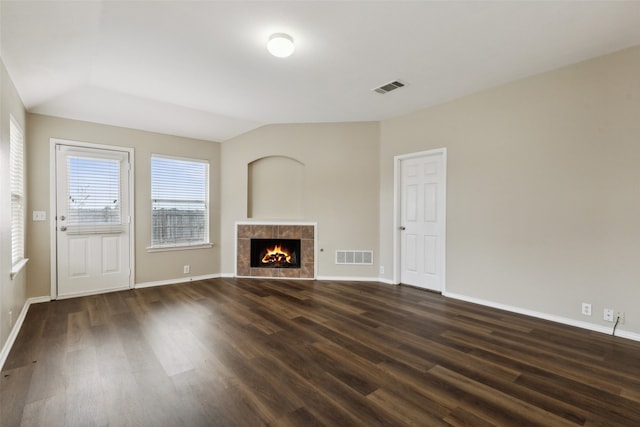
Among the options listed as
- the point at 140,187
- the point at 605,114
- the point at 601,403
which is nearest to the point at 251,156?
the point at 140,187

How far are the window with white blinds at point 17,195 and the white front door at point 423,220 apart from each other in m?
4.99

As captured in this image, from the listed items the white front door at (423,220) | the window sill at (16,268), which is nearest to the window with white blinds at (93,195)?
the window sill at (16,268)

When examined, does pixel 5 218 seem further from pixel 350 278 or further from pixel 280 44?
pixel 350 278

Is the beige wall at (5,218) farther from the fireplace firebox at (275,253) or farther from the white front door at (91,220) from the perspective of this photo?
the fireplace firebox at (275,253)

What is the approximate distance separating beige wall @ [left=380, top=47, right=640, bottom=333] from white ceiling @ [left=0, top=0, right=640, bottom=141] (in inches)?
12.1

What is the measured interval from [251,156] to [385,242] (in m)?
2.91

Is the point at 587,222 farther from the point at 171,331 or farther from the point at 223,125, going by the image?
the point at 223,125

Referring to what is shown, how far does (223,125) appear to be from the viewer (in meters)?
5.07

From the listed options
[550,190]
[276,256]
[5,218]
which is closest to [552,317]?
[550,190]

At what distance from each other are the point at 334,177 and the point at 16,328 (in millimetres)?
4469

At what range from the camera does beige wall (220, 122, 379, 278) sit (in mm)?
5242

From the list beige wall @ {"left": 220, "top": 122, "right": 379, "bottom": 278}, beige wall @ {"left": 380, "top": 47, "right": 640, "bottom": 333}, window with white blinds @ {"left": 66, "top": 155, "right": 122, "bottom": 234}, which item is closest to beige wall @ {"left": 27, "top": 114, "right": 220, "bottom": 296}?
window with white blinds @ {"left": 66, "top": 155, "right": 122, "bottom": 234}

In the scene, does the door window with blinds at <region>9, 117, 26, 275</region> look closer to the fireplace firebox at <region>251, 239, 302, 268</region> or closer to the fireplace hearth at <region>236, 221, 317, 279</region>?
the fireplace hearth at <region>236, 221, 317, 279</region>

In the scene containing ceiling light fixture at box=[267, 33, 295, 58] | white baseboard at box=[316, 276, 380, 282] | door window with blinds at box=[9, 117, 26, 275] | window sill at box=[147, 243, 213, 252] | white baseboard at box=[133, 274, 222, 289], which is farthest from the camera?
white baseboard at box=[316, 276, 380, 282]
